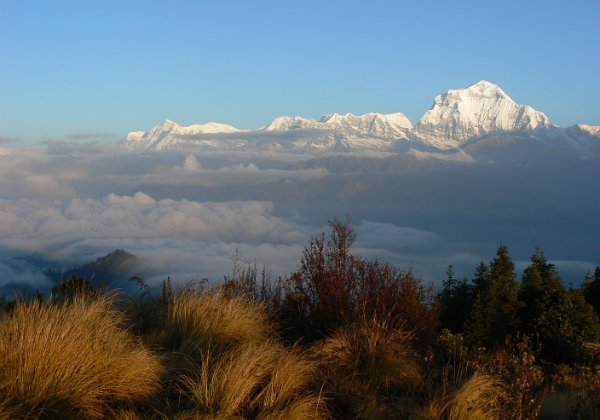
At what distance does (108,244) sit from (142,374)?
189m

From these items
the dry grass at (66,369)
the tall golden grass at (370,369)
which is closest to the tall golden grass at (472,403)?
the tall golden grass at (370,369)

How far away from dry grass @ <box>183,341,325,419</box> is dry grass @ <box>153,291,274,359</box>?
700 mm

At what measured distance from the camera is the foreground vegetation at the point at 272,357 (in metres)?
5.93

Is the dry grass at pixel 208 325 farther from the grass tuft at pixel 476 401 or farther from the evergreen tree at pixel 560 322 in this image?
the evergreen tree at pixel 560 322

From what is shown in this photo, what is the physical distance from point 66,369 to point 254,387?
68.4 inches

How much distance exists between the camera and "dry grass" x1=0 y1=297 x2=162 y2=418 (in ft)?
18.5

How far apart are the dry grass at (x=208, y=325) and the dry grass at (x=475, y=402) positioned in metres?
2.34

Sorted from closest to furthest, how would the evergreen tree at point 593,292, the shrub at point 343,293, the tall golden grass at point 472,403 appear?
the tall golden grass at point 472,403
the shrub at point 343,293
the evergreen tree at point 593,292

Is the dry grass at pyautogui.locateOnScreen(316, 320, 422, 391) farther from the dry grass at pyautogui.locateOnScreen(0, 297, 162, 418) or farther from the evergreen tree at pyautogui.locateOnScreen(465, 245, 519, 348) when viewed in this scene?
the evergreen tree at pyautogui.locateOnScreen(465, 245, 519, 348)

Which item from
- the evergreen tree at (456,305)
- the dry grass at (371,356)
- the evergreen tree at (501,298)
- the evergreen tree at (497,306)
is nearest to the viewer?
the dry grass at (371,356)

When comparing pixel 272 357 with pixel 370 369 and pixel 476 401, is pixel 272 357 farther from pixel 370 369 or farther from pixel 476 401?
pixel 476 401

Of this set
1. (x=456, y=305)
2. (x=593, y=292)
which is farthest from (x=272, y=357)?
(x=456, y=305)

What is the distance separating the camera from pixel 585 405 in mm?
7008

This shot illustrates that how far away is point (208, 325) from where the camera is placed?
8.16 meters
